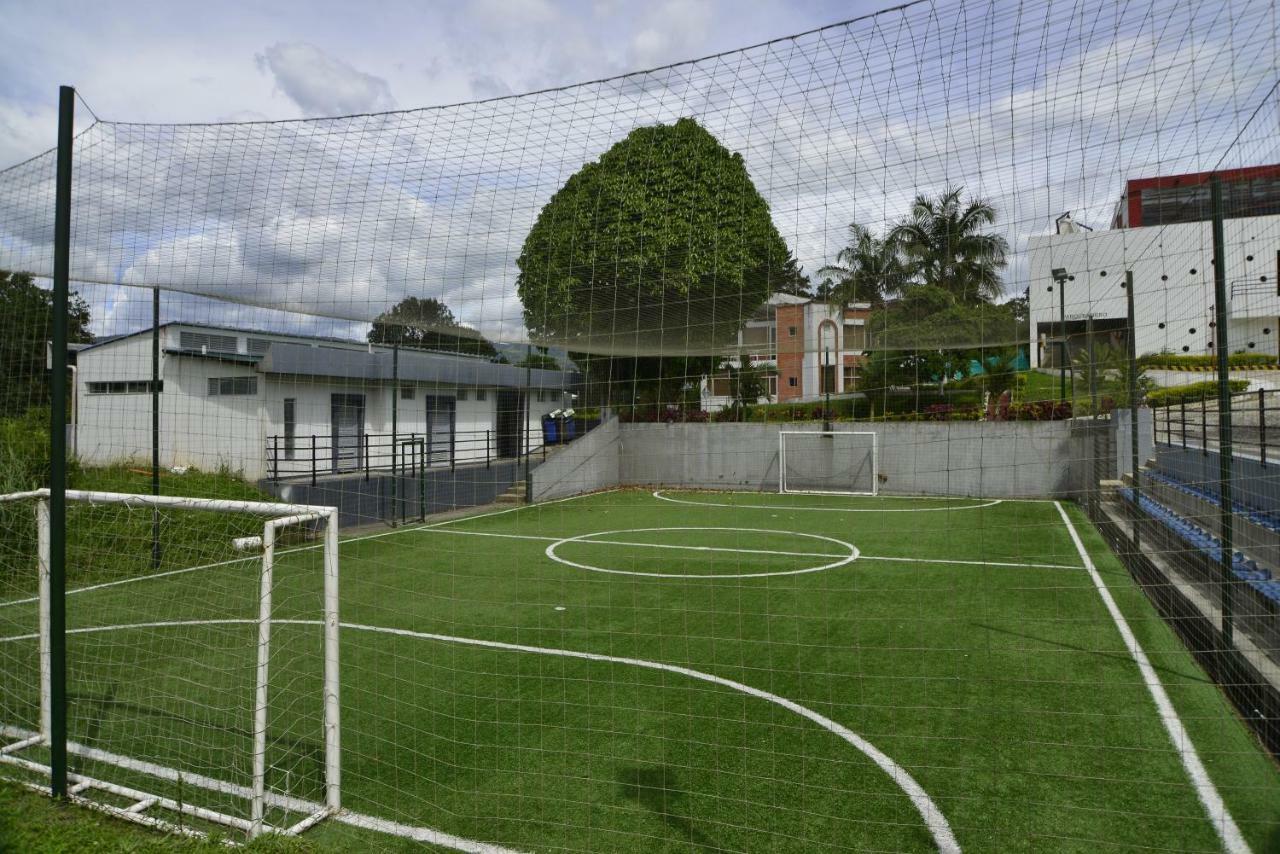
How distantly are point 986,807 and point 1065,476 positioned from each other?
45.3ft

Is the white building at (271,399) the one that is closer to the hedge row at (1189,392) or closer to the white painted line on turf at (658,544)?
the white painted line on turf at (658,544)

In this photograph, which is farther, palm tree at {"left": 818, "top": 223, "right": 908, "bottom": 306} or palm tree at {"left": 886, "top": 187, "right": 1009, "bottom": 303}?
palm tree at {"left": 818, "top": 223, "right": 908, "bottom": 306}

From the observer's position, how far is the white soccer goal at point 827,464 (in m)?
17.3

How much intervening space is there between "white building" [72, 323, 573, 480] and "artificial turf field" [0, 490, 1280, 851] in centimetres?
373

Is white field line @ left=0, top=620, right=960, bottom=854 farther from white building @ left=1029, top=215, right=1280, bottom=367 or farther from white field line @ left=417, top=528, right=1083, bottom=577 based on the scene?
white field line @ left=417, top=528, right=1083, bottom=577

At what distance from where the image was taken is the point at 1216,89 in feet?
10.1

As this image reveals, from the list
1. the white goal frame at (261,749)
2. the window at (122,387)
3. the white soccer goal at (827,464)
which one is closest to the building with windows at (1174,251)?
the white goal frame at (261,749)

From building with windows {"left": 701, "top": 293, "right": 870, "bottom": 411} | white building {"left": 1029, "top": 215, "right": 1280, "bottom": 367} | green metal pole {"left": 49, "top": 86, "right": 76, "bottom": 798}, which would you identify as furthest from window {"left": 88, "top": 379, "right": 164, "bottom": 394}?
white building {"left": 1029, "top": 215, "right": 1280, "bottom": 367}

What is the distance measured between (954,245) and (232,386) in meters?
11.6

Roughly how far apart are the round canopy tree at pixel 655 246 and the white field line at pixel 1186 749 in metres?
3.17

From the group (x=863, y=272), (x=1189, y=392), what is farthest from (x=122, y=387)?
(x=1189, y=392)

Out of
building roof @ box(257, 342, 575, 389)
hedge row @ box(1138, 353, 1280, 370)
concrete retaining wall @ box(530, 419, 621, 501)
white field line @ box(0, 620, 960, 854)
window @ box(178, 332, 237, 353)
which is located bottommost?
white field line @ box(0, 620, 960, 854)

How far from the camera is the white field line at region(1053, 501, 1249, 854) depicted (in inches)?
129

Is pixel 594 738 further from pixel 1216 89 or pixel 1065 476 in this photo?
pixel 1065 476
